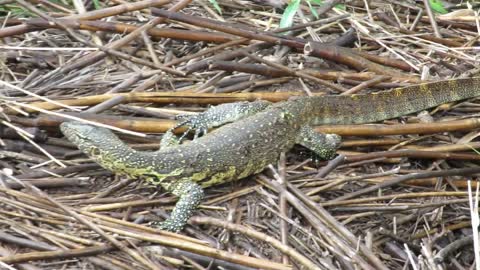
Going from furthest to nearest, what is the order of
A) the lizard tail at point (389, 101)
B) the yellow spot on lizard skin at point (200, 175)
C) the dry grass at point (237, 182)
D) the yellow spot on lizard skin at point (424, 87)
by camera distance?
the yellow spot on lizard skin at point (424, 87), the lizard tail at point (389, 101), the yellow spot on lizard skin at point (200, 175), the dry grass at point (237, 182)

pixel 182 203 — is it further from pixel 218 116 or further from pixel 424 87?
pixel 424 87

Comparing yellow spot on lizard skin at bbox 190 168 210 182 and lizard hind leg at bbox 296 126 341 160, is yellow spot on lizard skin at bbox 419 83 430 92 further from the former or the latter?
yellow spot on lizard skin at bbox 190 168 210 182

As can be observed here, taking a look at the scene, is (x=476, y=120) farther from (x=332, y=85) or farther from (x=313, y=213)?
(x=313, y=213)

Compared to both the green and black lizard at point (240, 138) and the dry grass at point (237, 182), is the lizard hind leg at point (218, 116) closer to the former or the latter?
the green and black lizard at point (240, 138)

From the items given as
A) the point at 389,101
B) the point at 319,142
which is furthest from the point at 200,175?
the point at 389,101

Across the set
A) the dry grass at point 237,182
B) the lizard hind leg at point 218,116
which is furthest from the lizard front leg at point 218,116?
the dry grass at point 237,182
